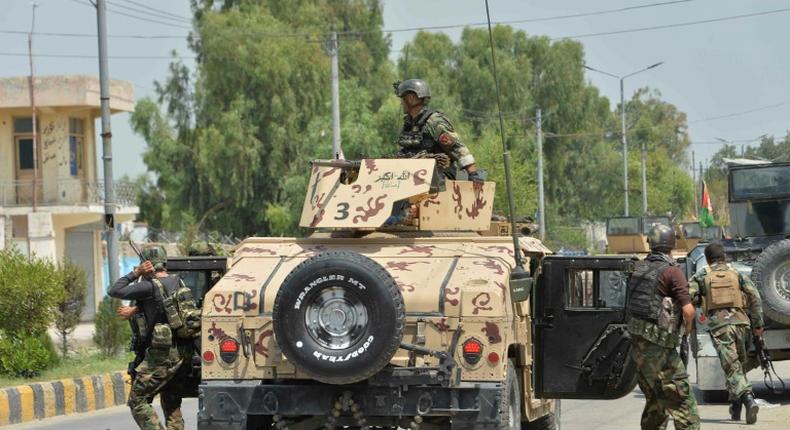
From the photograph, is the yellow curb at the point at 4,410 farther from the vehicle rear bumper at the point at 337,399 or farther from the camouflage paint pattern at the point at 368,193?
the vehicle rear bumper at the point at 337,399

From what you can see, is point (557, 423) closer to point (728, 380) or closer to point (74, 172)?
point (728, 380)

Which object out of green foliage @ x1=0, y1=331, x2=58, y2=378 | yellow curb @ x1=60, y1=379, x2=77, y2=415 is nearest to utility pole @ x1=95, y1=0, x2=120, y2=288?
green foliage @ x1=0, y1=331, x2=58, y2=378

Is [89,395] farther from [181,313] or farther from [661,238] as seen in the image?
[661,238]

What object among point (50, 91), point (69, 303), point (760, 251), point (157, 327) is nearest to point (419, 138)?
point (157, 327)

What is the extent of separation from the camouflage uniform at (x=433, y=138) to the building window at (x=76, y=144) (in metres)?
32.5

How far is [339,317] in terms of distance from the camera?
8.84 m

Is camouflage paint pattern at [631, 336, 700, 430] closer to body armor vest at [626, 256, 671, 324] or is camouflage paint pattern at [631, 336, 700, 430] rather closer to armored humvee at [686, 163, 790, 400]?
body armor vest at [626, 256, 671, 324]

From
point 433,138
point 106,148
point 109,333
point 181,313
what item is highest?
point 106,148

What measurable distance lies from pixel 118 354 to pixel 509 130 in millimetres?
47047

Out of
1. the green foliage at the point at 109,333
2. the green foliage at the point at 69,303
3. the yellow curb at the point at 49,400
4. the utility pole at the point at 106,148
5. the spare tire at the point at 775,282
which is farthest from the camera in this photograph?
the utility pole at the point at 106,148

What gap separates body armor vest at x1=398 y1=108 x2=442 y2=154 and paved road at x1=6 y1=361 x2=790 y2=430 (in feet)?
11.5

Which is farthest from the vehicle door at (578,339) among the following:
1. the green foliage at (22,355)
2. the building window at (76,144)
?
the building window at (76,144)

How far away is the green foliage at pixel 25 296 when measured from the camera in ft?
55.7

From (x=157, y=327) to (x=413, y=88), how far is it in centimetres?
266
